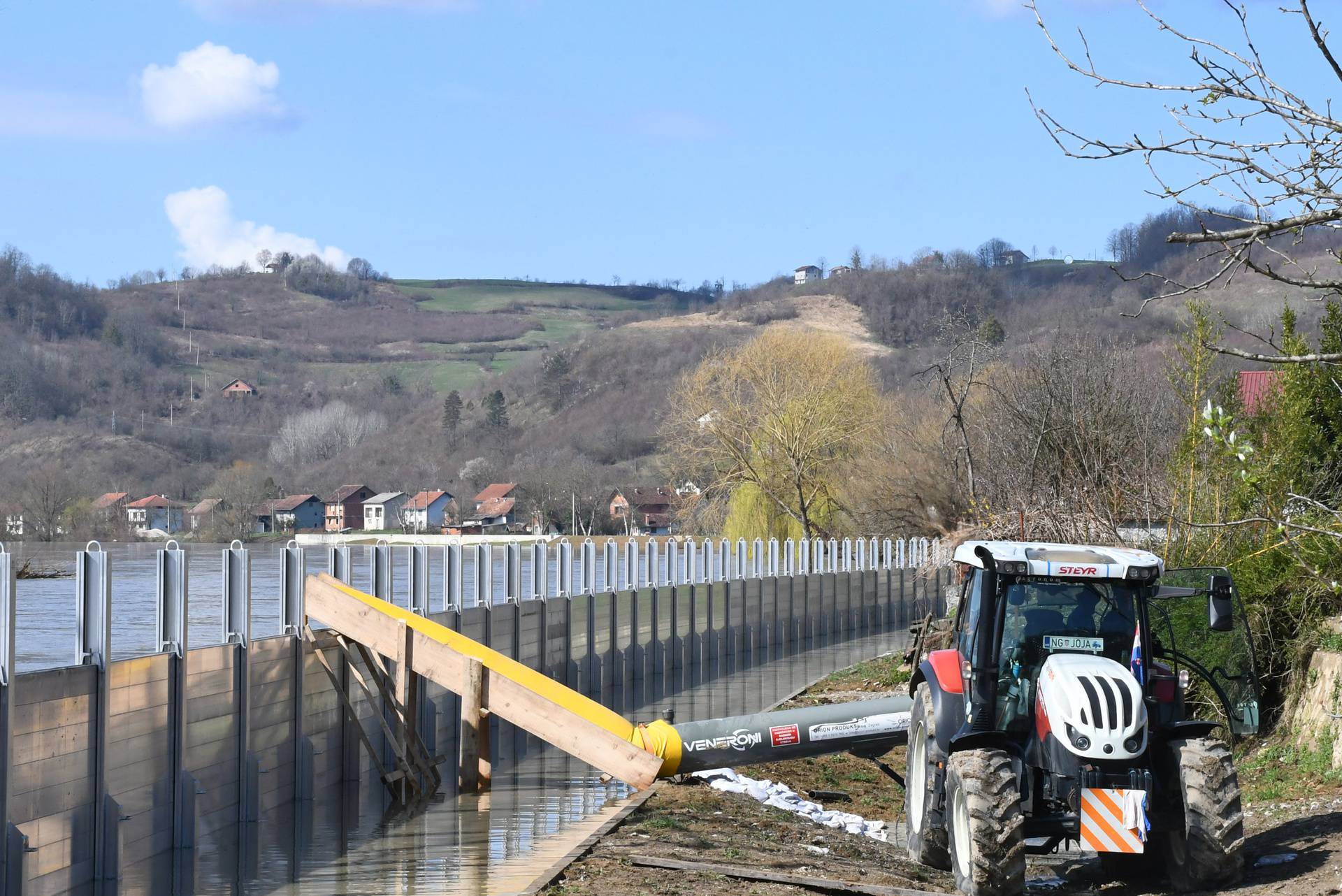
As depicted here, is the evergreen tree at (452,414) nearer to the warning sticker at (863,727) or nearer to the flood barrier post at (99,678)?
the warning sticker at (863,727)

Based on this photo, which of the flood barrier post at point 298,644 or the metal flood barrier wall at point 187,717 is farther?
the flood barrier post at point 298,644

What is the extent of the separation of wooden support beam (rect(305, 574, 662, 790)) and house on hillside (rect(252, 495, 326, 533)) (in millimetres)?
107508

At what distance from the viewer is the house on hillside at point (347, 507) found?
13975cm

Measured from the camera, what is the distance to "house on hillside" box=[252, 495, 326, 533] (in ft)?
419

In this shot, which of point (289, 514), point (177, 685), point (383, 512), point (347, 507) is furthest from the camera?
point (383, 512)

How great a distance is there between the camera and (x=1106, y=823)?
403 inches

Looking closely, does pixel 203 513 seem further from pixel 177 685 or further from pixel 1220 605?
pixel 1220 605

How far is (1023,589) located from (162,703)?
7.16m

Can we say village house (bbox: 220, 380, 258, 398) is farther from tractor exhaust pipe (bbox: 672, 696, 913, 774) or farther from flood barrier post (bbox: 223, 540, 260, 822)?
tractor exhaust pipe (bbox: 672, 696, 913, 774)

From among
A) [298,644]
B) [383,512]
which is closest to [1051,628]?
[298,644]

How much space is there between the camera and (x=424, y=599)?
20422 mm

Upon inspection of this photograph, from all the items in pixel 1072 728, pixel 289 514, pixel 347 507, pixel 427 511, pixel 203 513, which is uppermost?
pixel 1072 728

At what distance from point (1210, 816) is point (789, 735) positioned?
17.6 ft

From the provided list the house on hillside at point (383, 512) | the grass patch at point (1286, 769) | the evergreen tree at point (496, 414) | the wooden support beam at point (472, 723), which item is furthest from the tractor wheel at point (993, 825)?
the evergreen tree at point (496, 414)
